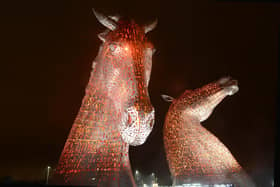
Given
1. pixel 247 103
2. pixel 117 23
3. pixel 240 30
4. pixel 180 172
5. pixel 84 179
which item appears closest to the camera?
pixel 84 179

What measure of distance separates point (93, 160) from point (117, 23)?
209 cm

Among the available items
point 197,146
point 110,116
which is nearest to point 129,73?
point 110,116

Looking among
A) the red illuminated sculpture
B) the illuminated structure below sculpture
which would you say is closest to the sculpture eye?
the red illuminated sculpture

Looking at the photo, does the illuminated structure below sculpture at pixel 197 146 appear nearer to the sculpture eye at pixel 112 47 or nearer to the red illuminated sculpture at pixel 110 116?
the red illuminated sculpture at pixel 110 116

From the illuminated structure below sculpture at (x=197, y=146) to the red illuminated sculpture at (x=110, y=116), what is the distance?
1925mm

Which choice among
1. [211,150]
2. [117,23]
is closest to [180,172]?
[211,150]

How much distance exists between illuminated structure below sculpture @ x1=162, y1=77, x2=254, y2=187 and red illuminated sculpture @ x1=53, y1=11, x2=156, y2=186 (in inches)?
75.8

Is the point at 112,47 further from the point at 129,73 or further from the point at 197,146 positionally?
the point at 197,146

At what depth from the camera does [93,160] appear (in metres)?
4.21

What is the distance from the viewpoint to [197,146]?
6090mm

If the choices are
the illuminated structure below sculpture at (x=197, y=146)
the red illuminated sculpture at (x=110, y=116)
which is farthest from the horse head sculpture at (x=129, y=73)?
the illuminated structure below sculpture at (x=197, y=146)

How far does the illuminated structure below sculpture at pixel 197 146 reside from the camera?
5.84 meters

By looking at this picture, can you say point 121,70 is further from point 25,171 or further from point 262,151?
point 262,151

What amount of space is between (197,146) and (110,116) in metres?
2.48
